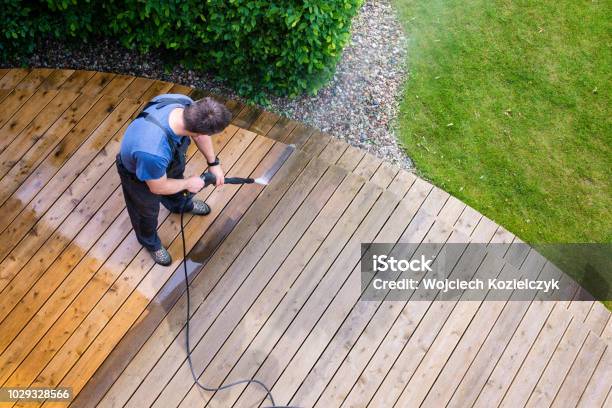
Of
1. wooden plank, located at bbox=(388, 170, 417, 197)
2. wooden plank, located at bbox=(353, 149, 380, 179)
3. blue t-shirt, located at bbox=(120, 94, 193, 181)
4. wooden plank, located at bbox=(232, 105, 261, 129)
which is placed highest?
blue t-shirt, located at bbox=(120, 94, 193, 181)

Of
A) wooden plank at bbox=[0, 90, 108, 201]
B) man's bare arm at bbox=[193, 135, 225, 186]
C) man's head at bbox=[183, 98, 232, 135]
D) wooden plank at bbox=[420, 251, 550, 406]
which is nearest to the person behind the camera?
man's head at bbox=[183, 98, 232, 135]

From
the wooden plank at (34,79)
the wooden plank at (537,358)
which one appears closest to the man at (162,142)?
the wooden plank at (34,79)

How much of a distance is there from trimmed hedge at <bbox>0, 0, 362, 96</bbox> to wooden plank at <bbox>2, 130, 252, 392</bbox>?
150 cm

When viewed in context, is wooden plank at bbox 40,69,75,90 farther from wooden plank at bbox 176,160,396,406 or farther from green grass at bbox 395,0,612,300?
green grass at bbox 395,0,612,300

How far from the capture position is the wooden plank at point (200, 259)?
13.9 ft

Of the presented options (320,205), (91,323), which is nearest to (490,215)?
(320,205)

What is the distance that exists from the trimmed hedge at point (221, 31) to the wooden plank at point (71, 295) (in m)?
1.49

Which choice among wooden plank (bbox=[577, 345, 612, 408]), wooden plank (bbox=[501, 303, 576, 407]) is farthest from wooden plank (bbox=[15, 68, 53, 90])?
wooden plank (bbox=[577, 345, 612, 408])

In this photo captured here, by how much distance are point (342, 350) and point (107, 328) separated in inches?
68.8

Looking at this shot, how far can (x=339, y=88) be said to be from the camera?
18.7ft

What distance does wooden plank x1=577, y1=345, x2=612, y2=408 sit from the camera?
4.41 m

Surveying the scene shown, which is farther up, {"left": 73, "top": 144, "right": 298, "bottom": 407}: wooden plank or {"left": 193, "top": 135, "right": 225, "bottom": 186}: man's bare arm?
{"left": 193, "top": 135, "right": 225, "bottom": 186}: man's bare arm

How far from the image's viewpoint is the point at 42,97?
526cm

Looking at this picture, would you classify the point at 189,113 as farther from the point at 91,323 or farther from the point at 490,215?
the point at 490,215
